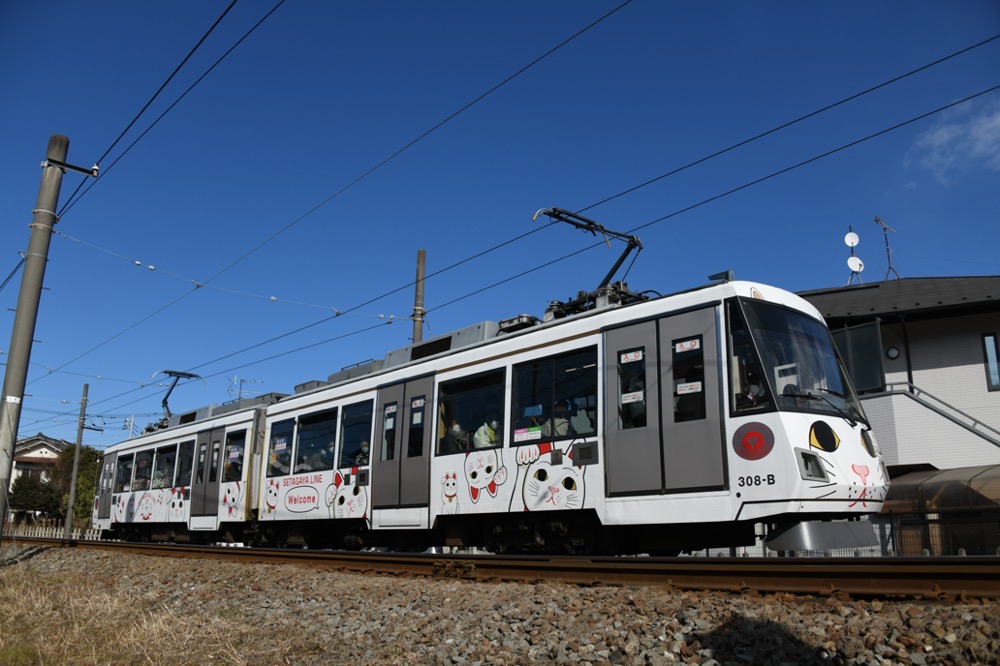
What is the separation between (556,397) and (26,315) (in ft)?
27.1

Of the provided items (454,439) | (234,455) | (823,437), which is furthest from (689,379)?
(234,455)

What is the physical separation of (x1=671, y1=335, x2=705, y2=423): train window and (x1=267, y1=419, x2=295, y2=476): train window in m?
8.66

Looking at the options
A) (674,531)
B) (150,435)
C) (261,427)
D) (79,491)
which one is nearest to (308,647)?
(674,531)

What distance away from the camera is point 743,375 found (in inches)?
315

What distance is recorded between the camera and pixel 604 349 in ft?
30.3

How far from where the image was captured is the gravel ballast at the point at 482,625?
437cm

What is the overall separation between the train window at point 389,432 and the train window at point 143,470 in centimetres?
1139

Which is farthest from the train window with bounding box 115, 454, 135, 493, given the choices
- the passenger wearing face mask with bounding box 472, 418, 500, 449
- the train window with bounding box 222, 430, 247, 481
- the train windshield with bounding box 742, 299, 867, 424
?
the train windshield with bounding box 742, 299, 867, 424

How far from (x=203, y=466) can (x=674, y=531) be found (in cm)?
1269

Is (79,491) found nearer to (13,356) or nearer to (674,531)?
(13,356)

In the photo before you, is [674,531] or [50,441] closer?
[674,531]

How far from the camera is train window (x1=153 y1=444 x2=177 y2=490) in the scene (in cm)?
1966

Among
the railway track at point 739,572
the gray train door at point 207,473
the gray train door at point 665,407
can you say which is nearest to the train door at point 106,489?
the gray train door at point 207,473

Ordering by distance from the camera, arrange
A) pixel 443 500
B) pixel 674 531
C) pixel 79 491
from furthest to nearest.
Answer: pixel 79 491
pixel 443 500
pixel 674 531
